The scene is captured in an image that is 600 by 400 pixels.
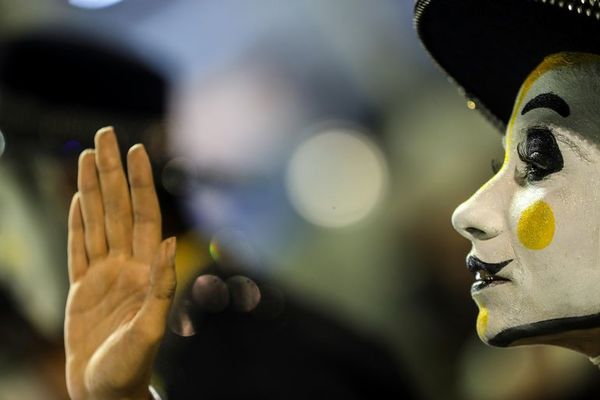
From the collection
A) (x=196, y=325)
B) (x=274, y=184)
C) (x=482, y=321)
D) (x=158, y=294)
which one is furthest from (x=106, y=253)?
(x=274, y=184)

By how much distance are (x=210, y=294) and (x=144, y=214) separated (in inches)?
20.9

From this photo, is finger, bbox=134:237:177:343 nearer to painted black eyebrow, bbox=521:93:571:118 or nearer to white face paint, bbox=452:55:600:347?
white face paint, bbox=452:55:600:347

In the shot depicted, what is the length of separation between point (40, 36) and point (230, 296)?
2.59 feet

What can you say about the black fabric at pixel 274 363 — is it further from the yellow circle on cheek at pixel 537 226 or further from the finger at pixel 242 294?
the yellow circle on cheek at pixel 537 226

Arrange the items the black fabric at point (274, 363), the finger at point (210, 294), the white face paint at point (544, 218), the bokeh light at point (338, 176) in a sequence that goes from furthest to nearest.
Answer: the bokeh light at point (338, 176)
the finger at point (210, 294)
the black fabric at point (274, 363)
the white face paint at point (544, 218)

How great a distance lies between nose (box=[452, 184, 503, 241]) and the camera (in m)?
1.04

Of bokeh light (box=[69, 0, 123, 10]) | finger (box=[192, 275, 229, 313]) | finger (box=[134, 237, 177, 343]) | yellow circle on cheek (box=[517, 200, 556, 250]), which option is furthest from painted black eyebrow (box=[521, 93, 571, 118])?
bokeh light (box=[69, 0, 123, 10])

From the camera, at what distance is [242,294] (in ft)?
5.97

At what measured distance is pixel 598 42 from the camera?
3.40ft

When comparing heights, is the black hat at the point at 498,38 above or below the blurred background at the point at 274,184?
above

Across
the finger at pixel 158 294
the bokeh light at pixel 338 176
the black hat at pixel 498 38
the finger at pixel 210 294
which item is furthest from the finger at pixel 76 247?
the bokeh light at pixel 338 176

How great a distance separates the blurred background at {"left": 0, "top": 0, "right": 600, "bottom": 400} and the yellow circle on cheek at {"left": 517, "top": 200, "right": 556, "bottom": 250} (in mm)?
662

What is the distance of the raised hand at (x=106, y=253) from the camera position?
1.24m

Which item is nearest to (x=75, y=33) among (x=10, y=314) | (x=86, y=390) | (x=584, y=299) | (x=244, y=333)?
(x=10, y=314)
